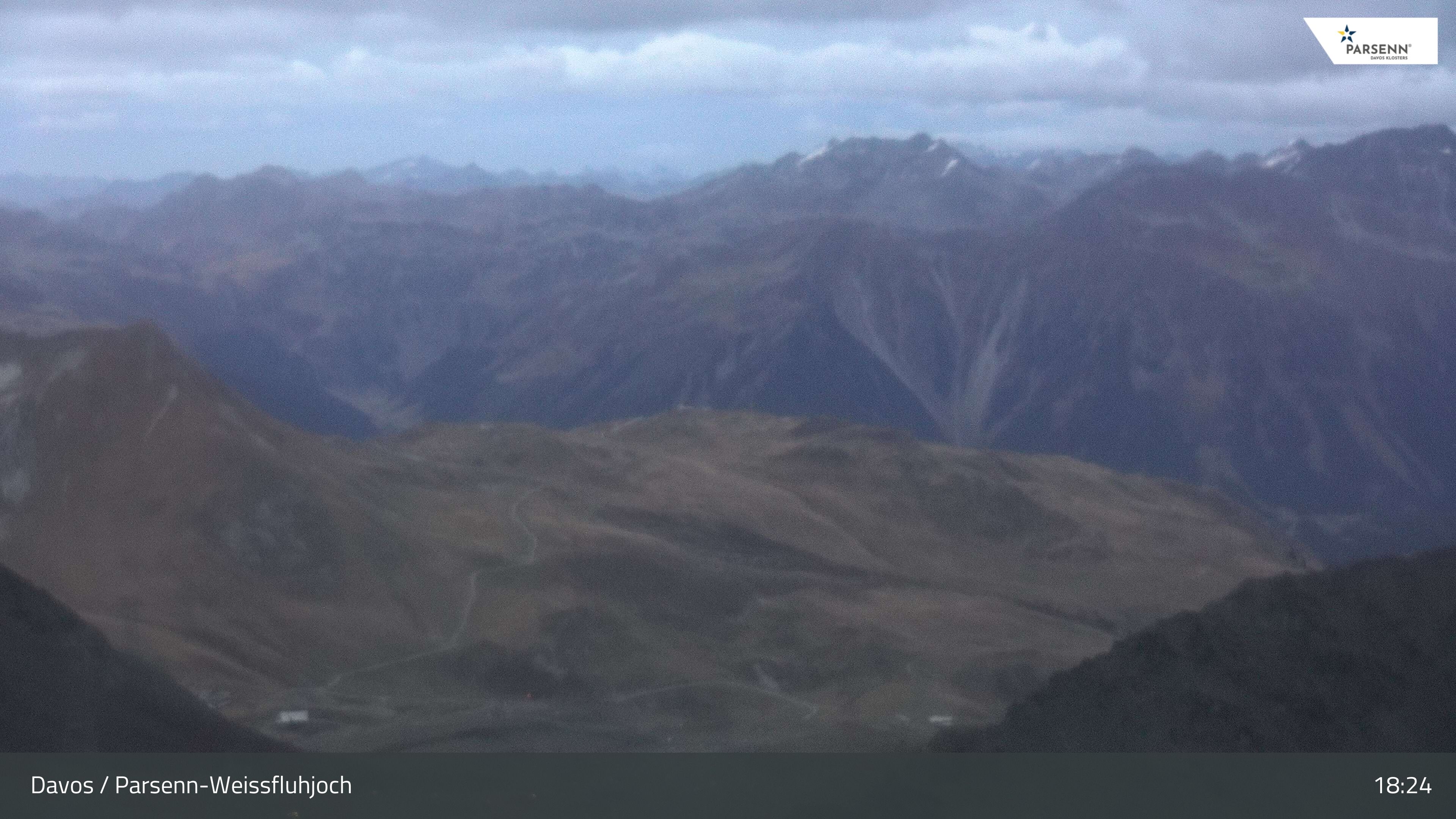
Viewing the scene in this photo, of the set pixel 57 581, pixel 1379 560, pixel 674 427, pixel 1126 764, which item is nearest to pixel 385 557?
pixel 57 581

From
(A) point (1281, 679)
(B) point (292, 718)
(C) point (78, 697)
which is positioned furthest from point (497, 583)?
(A) point (1281, 679)

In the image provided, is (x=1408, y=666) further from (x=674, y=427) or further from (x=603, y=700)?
(x=674, y=427)

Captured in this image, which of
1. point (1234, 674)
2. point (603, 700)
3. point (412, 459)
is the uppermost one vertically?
point (412, 459)

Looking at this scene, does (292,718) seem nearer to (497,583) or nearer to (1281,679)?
(497,583)

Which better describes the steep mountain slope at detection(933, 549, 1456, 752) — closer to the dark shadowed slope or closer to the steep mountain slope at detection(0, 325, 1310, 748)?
the steep mountain slope at detection(0, 325, 1310, 748)

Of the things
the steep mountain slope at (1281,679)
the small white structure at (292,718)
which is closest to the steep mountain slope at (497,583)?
the small white structure at (292,718)

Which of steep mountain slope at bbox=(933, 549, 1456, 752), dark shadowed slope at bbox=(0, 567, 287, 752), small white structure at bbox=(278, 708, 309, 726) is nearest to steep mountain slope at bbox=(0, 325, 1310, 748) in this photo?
small white structure at bbox=(278, 708, 309, 726)
